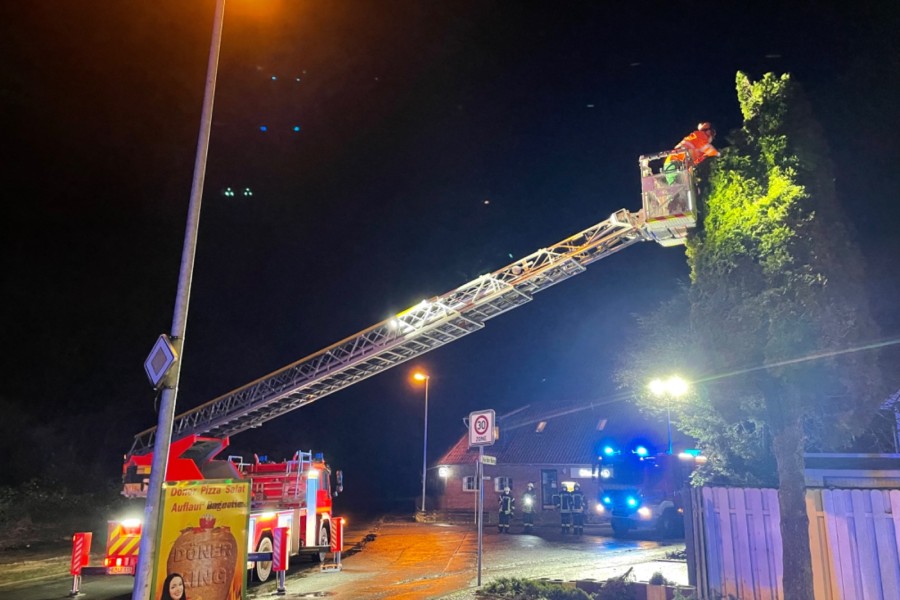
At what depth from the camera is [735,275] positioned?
7512mm

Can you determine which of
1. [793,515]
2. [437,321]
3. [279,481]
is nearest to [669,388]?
[793,515]

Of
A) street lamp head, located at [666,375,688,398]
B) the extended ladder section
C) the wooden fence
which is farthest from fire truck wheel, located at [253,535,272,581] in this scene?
street lamp head, located at [666,375,688,398]

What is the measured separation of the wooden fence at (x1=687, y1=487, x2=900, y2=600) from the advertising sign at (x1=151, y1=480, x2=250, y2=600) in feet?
21.0

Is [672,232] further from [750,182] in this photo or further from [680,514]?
[680,514]

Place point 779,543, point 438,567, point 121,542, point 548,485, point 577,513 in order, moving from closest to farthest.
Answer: point 779,543
point 121,542
point 438,567
point 577,513
point 548,485

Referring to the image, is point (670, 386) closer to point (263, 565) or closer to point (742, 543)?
point (742, 543)

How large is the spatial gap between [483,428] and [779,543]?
15.3ft

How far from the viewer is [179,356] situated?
826 cm

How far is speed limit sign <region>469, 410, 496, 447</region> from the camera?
10633mm

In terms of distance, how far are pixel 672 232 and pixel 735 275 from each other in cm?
431

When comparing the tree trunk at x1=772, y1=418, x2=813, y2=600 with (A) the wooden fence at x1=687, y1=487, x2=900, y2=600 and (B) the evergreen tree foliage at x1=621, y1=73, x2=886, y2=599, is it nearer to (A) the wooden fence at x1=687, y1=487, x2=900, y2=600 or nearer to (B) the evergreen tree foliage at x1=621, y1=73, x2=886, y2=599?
(B) the evergreen tree foliage at x1=621, y1=73, x2=886, y2=599

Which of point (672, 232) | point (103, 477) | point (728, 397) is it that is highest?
point (672, 232)

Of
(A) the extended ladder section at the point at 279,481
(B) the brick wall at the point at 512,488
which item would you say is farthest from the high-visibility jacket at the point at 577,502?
(A) the extended ladder section at the point at 279,481

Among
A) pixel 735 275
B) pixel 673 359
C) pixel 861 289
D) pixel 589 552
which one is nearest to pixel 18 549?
pixel 589 552
